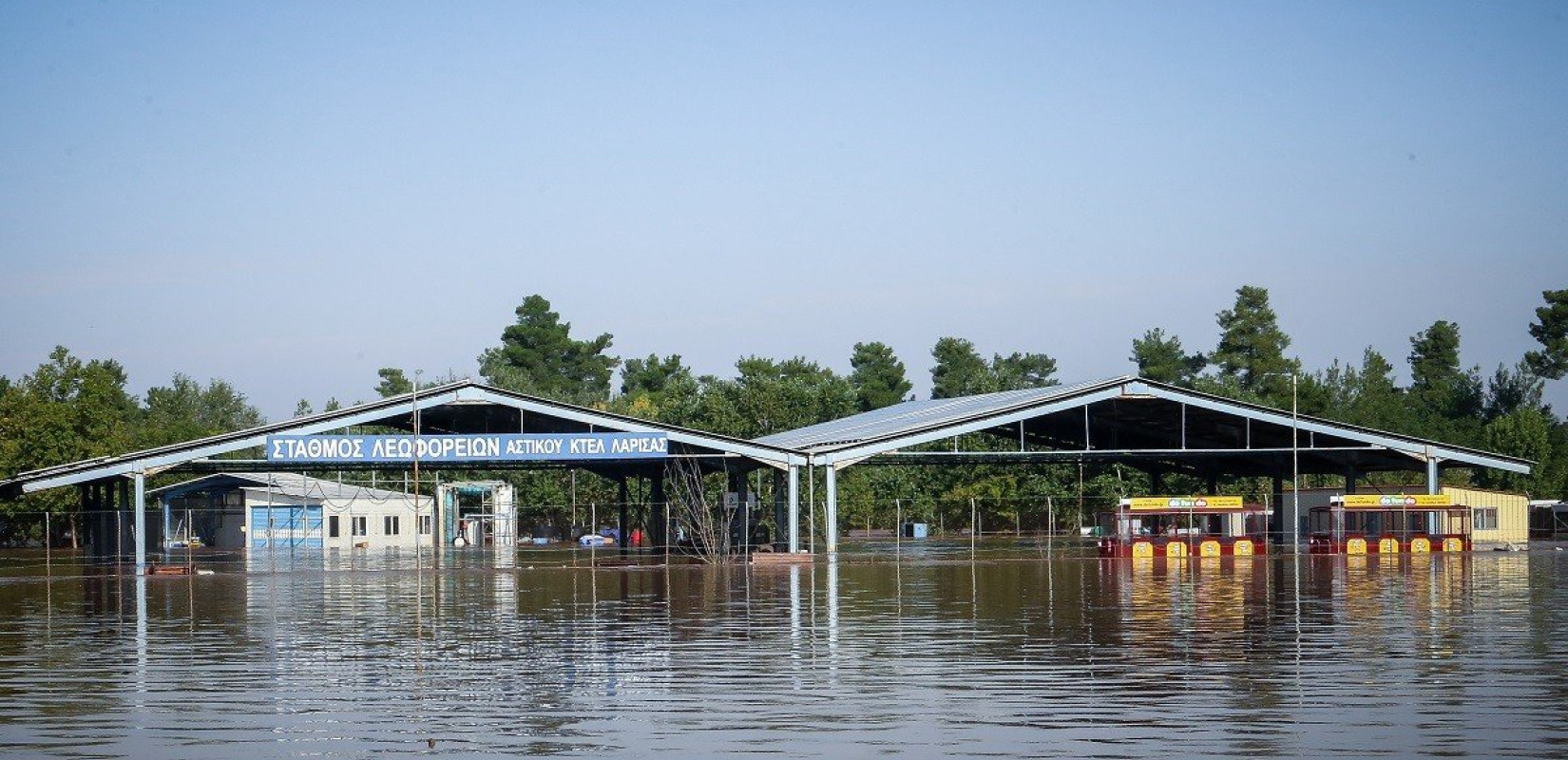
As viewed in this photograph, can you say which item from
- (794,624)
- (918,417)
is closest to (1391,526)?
(918,417)

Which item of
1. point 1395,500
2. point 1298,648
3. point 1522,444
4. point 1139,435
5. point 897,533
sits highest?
point 1139,435

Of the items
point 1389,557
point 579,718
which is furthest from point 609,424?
point 579,718

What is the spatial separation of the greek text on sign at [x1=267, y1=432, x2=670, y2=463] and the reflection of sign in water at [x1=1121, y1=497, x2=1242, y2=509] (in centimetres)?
1516

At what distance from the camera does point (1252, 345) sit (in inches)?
4847

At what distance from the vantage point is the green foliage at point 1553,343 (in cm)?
12556

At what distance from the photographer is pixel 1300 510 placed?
5919 centimetres

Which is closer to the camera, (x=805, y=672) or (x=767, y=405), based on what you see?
(x=805, y=672)

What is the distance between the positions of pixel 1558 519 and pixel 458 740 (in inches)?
2977

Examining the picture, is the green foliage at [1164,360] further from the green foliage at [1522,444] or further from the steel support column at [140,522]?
the steel support column at [140,522]

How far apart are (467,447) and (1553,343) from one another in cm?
10264

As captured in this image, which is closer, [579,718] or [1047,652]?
[579,718]

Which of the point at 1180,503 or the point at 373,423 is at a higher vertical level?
the point at 373,423

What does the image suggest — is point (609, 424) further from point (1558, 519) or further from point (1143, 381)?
point (1558, 519)

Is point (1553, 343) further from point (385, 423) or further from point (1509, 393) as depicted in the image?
point (385, 423)
